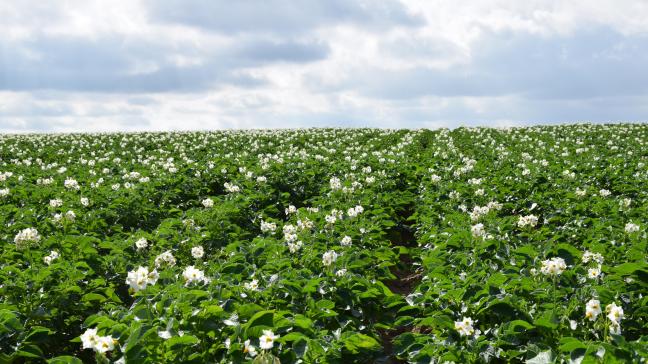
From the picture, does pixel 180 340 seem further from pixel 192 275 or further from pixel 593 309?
pixel 593 309

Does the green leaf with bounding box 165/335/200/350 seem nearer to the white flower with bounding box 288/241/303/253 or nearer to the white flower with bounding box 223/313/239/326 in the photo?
the white flower with bounding box 223/313/239/326

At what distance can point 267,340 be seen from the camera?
156 inches

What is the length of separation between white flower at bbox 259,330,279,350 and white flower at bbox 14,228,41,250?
15.4 feet

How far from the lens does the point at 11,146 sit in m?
25.6

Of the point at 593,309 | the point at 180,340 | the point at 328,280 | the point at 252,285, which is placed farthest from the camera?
the point at 328,280

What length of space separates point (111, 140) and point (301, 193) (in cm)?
1837

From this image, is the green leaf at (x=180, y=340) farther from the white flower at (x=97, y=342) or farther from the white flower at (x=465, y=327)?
the white flower at (x=465, y=327)

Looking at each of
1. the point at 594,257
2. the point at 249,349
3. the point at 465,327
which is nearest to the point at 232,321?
the point at 249,349

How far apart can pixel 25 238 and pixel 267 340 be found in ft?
16.0

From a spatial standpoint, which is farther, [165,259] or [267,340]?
[165,259]

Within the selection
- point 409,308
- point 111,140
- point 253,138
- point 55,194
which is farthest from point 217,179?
point 111,140

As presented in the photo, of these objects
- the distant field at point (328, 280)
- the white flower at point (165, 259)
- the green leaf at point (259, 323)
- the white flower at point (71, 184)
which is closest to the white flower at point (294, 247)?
the distant field at point (328, 280)

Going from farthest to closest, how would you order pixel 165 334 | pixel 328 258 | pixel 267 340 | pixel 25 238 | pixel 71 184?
pixel 71 184 → pixel 25 238 → pixel 328 258 → pixel 165 334 → pixel 267 340

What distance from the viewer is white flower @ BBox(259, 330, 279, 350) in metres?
3.85
